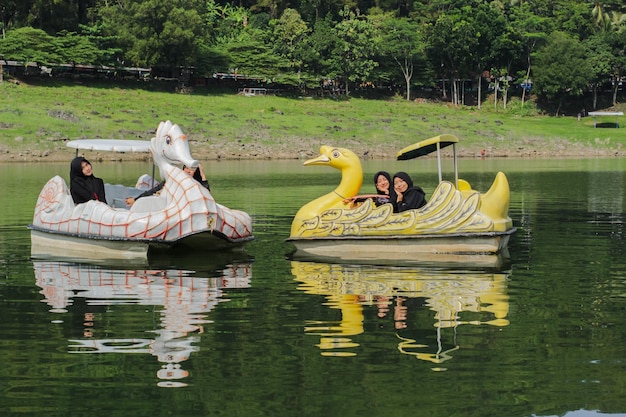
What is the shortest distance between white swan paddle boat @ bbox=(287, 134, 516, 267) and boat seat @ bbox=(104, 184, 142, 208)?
6.04 metres

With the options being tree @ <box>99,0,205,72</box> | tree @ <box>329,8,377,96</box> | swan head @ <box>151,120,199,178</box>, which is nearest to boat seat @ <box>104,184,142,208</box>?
swan head @ <box>151,120,199,178</box>

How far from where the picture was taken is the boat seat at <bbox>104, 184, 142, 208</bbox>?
28.4 metres

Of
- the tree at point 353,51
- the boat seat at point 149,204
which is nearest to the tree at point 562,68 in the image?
the tree at point 353,51

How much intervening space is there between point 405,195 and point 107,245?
7177mm

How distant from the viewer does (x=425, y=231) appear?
23453 mm

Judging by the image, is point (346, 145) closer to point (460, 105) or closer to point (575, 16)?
point (460, 105)

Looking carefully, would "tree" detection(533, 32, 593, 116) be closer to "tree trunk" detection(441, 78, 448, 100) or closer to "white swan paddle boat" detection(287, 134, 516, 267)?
"tree trunk" detection(441, 78, 448, 100)

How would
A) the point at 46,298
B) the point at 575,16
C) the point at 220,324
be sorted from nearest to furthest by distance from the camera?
the point at 220,324, the point at 46,298, the point at 575,16

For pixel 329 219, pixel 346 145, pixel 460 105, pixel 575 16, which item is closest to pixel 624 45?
pixel 575 16

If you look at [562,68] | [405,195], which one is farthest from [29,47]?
[405,195]

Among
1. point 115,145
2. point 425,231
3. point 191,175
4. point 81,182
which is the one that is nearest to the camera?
point 425,231

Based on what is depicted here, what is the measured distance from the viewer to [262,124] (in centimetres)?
9288

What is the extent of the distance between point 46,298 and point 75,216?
21.9 ft

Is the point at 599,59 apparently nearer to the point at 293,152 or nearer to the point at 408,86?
the point at 408,86
